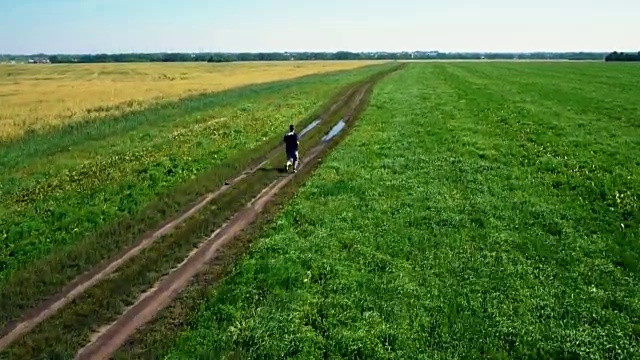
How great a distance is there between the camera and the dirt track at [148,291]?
389 inches

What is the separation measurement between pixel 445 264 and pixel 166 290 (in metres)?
6.08

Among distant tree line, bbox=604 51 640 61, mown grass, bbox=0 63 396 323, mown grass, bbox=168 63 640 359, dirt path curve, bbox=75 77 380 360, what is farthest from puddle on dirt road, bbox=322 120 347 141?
distant tree line, bbox=604 51 640 61

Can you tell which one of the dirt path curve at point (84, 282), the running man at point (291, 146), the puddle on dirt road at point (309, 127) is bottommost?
the dirt path curve at point (84, 282)

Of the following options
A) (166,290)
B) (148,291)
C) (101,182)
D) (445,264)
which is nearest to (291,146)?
(101,182)

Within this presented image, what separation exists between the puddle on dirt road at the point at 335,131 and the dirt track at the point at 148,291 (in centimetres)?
1079

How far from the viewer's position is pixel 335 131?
1268 inches

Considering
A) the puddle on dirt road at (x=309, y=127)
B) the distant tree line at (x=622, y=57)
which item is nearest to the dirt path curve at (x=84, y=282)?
the puddle on dirt road at (x=309, y=127)

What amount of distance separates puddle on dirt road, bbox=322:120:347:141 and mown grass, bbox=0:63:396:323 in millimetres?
2775

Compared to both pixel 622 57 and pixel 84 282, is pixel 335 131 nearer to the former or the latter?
pixel 84 282

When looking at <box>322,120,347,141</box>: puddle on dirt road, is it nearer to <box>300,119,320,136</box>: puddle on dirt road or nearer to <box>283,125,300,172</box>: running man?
<box>300,119,320,136</box>: puddle on dirt road

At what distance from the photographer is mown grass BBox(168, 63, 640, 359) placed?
9.56 meters

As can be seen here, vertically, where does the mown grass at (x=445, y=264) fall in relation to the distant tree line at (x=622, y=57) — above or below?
below

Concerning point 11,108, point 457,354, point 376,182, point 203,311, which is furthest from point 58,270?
point 11,108

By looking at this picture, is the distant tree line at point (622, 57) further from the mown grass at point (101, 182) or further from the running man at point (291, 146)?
the running man at point (291, 146)
